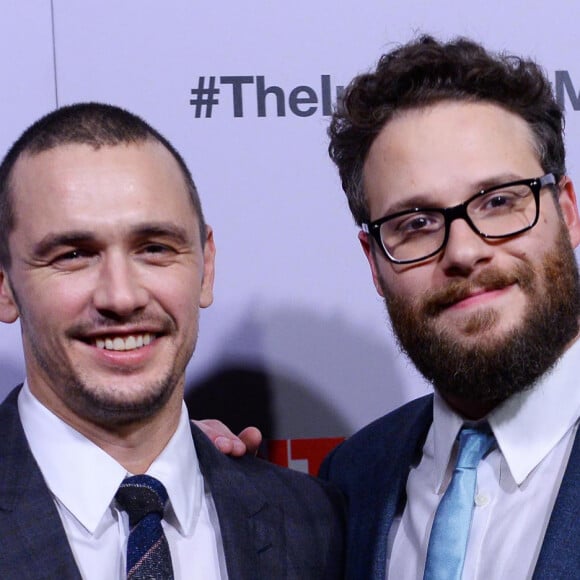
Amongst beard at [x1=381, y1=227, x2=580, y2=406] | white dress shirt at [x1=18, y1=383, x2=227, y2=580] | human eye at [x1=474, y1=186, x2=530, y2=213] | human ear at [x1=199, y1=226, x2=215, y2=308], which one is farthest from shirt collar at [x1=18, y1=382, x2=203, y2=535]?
human eye at [x1=474, y1=186, x2=530, y2=213]

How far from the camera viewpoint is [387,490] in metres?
2.00

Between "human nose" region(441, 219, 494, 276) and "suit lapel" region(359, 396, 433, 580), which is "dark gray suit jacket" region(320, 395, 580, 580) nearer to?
"suit lapel" region(359, 396, 433, 580)

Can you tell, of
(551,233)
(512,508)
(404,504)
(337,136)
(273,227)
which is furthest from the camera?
(273,227)

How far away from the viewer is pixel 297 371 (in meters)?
2.52

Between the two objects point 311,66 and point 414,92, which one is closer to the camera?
point 414,92

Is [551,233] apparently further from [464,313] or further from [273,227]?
[273,227]

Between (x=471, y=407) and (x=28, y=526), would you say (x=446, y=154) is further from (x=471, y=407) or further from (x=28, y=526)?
(x=28, y=526)

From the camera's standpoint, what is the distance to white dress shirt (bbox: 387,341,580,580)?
66.1 inches

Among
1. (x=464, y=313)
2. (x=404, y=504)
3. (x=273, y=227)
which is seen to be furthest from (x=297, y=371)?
(x=464, y=313)

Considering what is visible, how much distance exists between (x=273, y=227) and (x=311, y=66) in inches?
16.1

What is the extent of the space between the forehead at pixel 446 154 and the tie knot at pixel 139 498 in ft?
2.16

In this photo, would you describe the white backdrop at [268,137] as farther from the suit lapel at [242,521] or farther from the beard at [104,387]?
the beard at [104,387]

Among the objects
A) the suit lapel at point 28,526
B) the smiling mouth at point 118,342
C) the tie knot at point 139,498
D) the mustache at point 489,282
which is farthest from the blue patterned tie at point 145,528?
the mustache at point 489,282

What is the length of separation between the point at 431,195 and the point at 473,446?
45 cm
